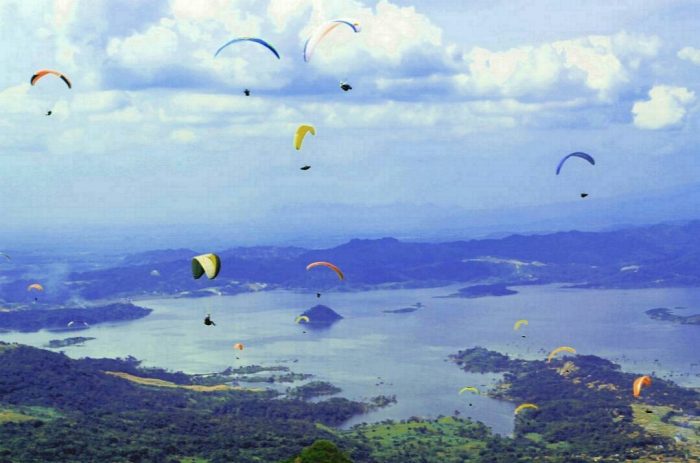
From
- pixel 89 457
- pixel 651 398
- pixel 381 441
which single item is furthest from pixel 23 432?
pixel 651 398

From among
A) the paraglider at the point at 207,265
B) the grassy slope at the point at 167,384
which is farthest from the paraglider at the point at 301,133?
the grassy slope at the point at 167,384

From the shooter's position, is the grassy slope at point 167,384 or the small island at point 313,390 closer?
the grassy slope at point 167,384

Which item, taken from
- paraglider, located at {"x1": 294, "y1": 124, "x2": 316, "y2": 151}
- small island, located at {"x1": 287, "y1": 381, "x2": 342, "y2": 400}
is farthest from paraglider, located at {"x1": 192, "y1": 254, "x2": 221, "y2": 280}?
small island, located at {"x1": 287, "y1": 381, "x2": 342, "y2": 400}

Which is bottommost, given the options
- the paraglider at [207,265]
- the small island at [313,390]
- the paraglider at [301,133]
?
the small island at [313,390]

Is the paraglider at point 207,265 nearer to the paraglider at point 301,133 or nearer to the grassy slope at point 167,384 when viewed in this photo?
the paraglider at point 301,133

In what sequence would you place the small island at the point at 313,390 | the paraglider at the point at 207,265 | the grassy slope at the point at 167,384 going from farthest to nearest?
the small island at the point at 313,390 < the grassy slope at the point at 167,384 < the paraglider at the point at 207,265

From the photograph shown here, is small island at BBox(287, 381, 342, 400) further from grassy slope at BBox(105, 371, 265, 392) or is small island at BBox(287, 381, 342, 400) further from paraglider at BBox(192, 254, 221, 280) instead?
paraglider at BBox(192, 254, 221, 280)

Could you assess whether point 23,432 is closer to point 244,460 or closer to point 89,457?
point 89,457

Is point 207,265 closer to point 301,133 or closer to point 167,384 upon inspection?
point 301,133

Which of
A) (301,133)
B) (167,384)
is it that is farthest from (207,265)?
(167,384)
